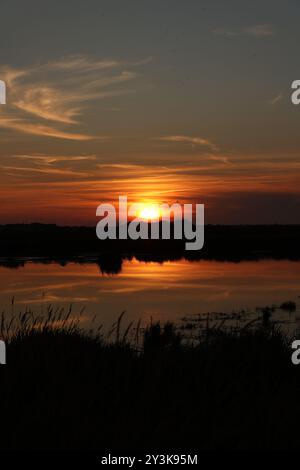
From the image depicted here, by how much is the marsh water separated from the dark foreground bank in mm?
8872

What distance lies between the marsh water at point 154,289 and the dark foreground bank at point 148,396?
8.87 m

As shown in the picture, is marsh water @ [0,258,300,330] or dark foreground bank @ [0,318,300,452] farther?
marsh water @ [0,258,300,330]

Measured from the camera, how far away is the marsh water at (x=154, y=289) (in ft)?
77.3

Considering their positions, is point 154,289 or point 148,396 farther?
point 154,289

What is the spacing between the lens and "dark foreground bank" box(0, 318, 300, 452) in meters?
5.98

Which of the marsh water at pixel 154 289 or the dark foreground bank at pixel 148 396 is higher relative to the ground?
the marsh water at pixel 154 289

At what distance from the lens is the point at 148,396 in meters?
6.75

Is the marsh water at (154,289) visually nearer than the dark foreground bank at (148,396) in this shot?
No

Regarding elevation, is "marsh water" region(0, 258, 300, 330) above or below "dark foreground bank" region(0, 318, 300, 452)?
above

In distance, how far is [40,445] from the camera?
5.82 m

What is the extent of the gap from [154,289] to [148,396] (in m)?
24.7

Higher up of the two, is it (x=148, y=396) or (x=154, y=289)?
(x=154, y=289)
